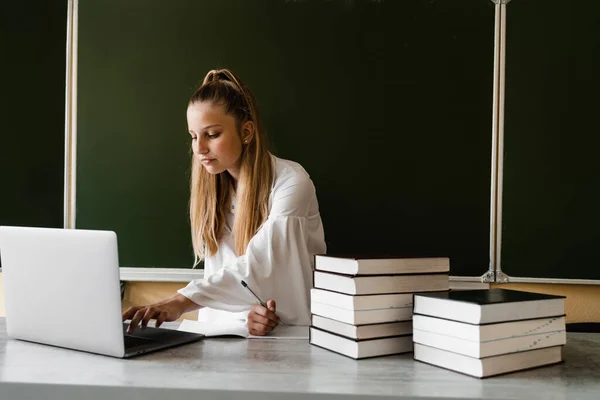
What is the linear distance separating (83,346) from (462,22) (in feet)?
6.10

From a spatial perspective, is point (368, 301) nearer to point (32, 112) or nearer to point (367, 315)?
point (367, 315)

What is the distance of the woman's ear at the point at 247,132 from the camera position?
191 cm

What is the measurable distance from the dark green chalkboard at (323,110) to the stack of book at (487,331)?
1140 millimetres

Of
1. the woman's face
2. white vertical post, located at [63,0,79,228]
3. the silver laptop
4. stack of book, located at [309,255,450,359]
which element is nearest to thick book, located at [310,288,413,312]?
stack of book, located at [309,255,450,359]

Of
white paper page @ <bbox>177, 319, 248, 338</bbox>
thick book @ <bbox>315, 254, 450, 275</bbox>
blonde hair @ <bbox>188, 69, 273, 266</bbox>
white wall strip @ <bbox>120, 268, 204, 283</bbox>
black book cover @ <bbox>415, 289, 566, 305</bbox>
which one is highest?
blonde hair @ <bbox>188, 69, 273, 266</bbox>

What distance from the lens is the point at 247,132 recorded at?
6.27ft

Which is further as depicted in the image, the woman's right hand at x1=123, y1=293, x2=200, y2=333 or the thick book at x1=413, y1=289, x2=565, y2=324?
the woman's right hand at x1=123, y1=293, x2=200, y2=333

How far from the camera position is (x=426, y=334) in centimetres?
104

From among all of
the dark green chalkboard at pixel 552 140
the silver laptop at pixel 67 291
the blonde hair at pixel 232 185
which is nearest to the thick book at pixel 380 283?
the silver laptop at pixel 67 291

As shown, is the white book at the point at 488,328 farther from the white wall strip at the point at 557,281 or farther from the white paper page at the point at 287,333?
the white wall strip at the point at 557,281

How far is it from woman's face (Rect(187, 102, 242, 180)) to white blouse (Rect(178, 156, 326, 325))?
0.15 m

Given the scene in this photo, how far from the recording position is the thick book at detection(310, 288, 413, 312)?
1.06 meters

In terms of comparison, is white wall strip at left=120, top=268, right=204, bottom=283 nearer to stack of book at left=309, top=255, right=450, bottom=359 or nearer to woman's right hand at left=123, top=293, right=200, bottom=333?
woman's right hand at left=123, top=293, right=200, bottom=333

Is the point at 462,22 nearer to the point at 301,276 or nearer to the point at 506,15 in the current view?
the point at 506,15
